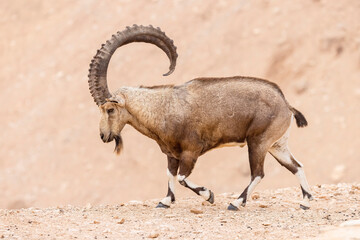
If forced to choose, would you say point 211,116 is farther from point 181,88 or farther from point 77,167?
point 77,167

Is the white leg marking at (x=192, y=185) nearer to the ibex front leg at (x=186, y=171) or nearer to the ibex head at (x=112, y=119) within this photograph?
the ibex front leg at (x=186, y=171)

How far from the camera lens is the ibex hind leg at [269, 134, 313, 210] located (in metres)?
11.1

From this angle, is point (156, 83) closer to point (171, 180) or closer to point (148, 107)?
point (171, 180)

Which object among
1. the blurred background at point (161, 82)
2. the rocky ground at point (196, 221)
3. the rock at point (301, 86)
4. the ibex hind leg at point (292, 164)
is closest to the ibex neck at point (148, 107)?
the rocky ground at point (196, 221)

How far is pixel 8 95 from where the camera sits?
1304 inches

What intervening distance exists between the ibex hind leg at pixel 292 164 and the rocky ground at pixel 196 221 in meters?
0.23

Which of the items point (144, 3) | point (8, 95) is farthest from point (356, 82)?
point (8, 95)

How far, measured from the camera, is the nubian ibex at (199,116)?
420 inches

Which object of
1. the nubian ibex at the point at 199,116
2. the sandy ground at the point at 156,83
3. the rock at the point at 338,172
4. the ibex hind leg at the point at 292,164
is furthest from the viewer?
the sandy ground at the point at 156,83

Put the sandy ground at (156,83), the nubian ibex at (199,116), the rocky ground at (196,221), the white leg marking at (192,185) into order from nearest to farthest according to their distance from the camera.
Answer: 1. the rocky ground at (196,221)
2. the white leg marking at (192,185)
3. the nubian ibex at (199,116)
4. the sandy ground at (156,83)

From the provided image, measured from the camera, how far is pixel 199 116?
10703mm

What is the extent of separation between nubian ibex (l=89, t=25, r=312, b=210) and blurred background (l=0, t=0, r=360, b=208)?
16.3 metres

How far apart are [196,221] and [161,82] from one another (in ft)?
68.6

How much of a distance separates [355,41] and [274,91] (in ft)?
69.1
